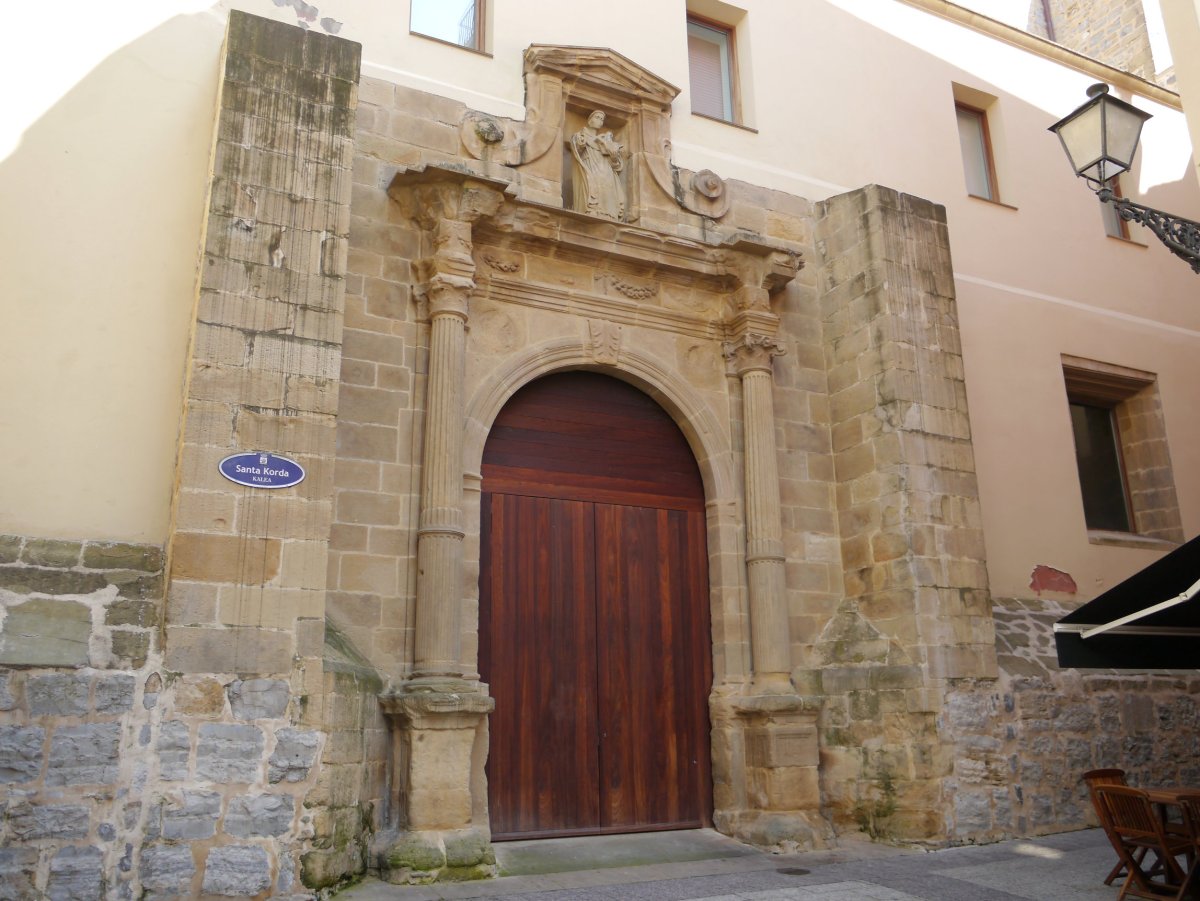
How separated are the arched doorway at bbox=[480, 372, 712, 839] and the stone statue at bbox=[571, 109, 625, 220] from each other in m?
1.37

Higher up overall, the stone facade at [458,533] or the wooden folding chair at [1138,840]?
the stone facade at [458,533]

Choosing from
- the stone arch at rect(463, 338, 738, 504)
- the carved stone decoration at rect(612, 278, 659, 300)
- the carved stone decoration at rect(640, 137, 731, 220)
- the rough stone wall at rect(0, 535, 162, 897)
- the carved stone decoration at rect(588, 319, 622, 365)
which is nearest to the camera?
the rough stone wall at rect(0, 535, 162, 897)

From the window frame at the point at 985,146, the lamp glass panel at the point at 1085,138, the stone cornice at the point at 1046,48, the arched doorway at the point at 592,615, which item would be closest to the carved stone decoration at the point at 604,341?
the arched doorway at the point at 592,615

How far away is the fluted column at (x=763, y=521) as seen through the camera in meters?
7.74

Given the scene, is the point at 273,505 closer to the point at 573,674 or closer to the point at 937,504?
the point at 573,674

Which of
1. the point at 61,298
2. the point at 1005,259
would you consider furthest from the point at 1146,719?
the point at 61,298

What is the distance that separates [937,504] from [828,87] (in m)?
4.36

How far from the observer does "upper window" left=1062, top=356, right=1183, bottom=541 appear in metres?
10.7

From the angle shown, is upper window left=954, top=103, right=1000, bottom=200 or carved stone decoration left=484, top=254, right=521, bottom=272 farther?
upper window left=954, top=103, right=1000, bottom=200

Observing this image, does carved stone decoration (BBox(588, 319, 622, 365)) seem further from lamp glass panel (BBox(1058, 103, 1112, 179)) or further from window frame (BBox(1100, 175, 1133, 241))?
window frame (BBox(1100, 175, 1133, 241))

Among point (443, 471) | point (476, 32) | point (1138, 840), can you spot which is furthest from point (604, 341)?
point (1138, 840)

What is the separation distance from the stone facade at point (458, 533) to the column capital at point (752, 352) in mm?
32

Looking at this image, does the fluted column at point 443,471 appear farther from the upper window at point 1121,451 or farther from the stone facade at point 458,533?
the upper window at point 1121,451

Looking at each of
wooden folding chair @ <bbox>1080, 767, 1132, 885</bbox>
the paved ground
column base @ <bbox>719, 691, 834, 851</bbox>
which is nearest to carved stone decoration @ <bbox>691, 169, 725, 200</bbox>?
column base @ <bbox>719, 691, 834, 851</bbox>
